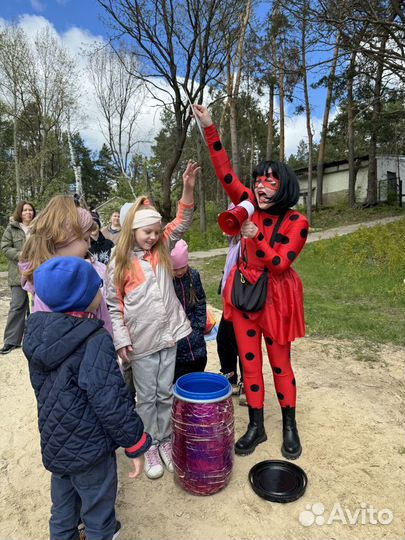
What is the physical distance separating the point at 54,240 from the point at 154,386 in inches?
41.8

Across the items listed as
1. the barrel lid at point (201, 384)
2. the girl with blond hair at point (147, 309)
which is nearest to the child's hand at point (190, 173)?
the girl with blond hair at point (147, 309)

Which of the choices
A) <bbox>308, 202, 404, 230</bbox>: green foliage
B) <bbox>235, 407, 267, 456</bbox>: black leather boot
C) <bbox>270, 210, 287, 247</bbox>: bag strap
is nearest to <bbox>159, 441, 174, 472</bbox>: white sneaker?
<bbox>235, 407, 267, 456</bbox>: black leather boot

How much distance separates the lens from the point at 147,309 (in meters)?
2.36

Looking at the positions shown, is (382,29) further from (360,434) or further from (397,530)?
(397,530)

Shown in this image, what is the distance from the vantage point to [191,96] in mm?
12281

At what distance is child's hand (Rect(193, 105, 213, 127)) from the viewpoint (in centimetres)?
227

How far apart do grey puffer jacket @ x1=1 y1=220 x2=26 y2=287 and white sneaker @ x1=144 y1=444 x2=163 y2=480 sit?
10.4ft

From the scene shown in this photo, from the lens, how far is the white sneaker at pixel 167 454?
2.51 metres

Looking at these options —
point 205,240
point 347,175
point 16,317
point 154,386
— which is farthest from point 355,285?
point 347,175

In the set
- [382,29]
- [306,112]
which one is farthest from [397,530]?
[306,112]

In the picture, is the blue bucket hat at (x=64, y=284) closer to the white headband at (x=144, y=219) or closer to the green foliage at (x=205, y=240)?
the white headband at (x=144, y=219)

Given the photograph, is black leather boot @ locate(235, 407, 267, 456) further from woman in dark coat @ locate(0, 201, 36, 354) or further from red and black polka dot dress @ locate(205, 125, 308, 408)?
woman in dark coat @ locate(0, 201, 36, 354)

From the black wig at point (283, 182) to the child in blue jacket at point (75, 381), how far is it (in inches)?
48.7

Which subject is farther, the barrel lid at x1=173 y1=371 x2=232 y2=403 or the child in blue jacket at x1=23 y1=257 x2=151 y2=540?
the barrel lid at x1=173 y1=371 x2=232 y2=403
